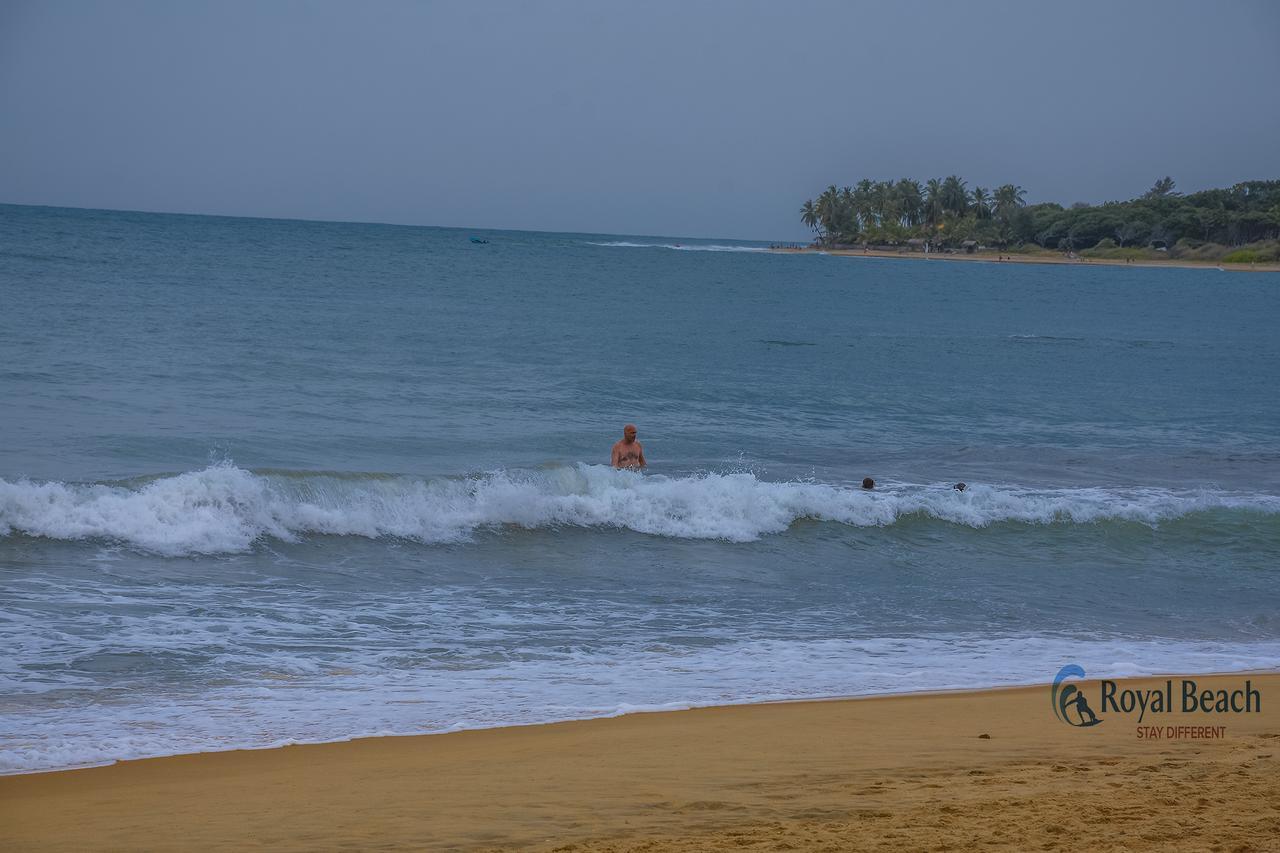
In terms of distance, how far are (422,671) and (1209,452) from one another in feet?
59.7

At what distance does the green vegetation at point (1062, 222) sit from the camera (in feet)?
475

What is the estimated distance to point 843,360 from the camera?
33.4m

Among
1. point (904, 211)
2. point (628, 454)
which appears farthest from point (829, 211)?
point (628, 454)

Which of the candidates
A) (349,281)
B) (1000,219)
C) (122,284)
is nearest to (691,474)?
(122,284)

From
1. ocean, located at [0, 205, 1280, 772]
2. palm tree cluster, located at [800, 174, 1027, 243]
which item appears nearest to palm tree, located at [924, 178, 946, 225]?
palm tree cluster, located at [800, 174, 1027, 243]

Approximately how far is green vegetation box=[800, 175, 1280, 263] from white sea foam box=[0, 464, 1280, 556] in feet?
455

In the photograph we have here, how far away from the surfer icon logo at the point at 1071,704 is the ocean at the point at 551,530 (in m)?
0.43

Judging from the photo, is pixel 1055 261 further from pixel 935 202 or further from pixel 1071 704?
pixel 1071 704

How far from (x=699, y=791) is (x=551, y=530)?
26.5 ft

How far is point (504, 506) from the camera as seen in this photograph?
45.6 ft

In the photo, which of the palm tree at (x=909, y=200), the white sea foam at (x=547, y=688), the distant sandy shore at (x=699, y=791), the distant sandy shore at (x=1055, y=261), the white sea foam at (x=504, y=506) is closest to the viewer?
the distant sandy shore at (x=699, y=791)

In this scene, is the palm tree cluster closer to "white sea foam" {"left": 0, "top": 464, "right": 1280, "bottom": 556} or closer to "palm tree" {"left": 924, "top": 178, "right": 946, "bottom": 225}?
"palm tree" {"left": 924, "top": 178, "right": 946, "bottom": 225}

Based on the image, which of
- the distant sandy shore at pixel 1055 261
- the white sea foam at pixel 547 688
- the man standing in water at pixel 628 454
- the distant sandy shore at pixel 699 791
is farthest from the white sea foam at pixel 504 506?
the distant sandy shore at pixel 1055 261

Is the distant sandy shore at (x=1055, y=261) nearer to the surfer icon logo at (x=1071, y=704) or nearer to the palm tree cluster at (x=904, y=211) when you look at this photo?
the palm tree cluster at (x=904, y=211)
